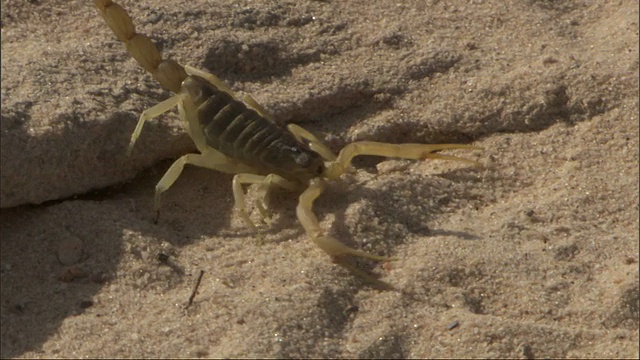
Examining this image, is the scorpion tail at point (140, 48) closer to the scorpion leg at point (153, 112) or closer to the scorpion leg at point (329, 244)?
the scorpion leg at point (153, 112)

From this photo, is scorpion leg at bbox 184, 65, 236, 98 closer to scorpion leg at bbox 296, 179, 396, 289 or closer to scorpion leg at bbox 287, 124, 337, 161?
scorpion leg at bbox 287, 124, 337, 161

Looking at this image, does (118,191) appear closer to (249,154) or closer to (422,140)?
(249,154)

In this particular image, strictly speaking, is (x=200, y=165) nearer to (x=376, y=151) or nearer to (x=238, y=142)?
(x=238, y=142)

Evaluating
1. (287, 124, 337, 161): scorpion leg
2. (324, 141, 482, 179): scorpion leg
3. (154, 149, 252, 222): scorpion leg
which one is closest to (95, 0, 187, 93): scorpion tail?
(154, 149, 252, 222): scorpion leg

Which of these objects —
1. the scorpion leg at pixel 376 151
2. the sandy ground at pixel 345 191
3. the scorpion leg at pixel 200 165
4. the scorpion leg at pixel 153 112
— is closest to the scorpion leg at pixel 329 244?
the sandy ground at pixel 345 191

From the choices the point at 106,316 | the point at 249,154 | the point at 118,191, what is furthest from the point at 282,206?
the point at 106,316
